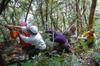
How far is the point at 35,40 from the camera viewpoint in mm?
5484

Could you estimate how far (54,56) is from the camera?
19.4 feet

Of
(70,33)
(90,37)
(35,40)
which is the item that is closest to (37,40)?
(35,40)

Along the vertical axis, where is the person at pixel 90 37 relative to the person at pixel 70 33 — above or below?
below

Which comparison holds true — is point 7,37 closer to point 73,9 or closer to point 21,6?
point 21,6

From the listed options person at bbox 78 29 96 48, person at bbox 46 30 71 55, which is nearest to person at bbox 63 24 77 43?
person at bbox 78 29 96 48

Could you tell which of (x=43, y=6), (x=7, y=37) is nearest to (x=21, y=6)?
(x=43, y=6)

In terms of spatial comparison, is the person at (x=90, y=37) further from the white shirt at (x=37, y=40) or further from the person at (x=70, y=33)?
the white shirt at (x=37, y=40)

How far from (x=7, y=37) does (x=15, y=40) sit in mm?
189

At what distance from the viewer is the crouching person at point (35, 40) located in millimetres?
5421

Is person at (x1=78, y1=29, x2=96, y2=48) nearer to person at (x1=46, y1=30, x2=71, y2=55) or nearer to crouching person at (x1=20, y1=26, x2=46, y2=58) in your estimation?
person at (x1=46, y1=30, x2=71, y2=55)

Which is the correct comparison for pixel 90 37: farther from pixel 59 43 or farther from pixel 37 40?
pixel 37 40

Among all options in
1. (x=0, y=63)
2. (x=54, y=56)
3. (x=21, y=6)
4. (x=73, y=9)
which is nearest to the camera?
(x=0, y=63)

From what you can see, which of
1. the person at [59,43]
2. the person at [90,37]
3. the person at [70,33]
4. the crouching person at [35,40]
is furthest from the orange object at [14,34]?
the person at [90,37]

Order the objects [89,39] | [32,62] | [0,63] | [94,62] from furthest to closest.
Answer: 1. [89,39]
2. [94,62]
3. [32,62]
4. [0,63]
